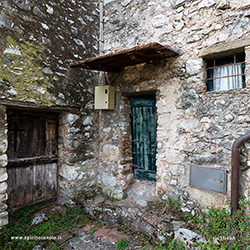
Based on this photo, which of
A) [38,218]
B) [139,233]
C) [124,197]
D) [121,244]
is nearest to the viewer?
[121,244]

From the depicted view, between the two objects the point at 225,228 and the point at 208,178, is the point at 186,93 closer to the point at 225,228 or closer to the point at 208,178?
the point at 208,178

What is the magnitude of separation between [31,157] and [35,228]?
1.27m

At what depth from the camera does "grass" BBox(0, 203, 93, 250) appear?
2.71m

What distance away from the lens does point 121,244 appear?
264cm

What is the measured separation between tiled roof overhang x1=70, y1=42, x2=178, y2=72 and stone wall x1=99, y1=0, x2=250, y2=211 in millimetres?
260

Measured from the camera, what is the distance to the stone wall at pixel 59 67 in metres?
2.83

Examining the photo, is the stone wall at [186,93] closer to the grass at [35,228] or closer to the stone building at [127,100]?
the stone building at [127,100]

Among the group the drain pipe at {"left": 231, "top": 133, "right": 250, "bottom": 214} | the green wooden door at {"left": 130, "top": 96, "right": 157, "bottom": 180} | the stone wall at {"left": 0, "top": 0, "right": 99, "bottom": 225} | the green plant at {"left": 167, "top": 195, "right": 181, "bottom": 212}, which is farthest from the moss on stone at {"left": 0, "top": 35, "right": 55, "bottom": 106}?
the drain pipe at {"left": 231, "top": 133, "right": 250, "bottom": 214}

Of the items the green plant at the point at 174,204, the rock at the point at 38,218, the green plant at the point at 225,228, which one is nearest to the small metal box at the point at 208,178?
the green plant at the point at 225,228

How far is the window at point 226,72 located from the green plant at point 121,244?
2.74 metres

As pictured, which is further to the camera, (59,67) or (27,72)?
(59,67)

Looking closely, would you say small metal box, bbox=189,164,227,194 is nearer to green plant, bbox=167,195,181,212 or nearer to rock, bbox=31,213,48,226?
green plant, bbox=167,195,181,212

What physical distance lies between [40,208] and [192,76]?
3811 millimetres

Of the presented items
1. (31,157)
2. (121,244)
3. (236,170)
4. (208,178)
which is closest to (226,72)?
(236,170)
